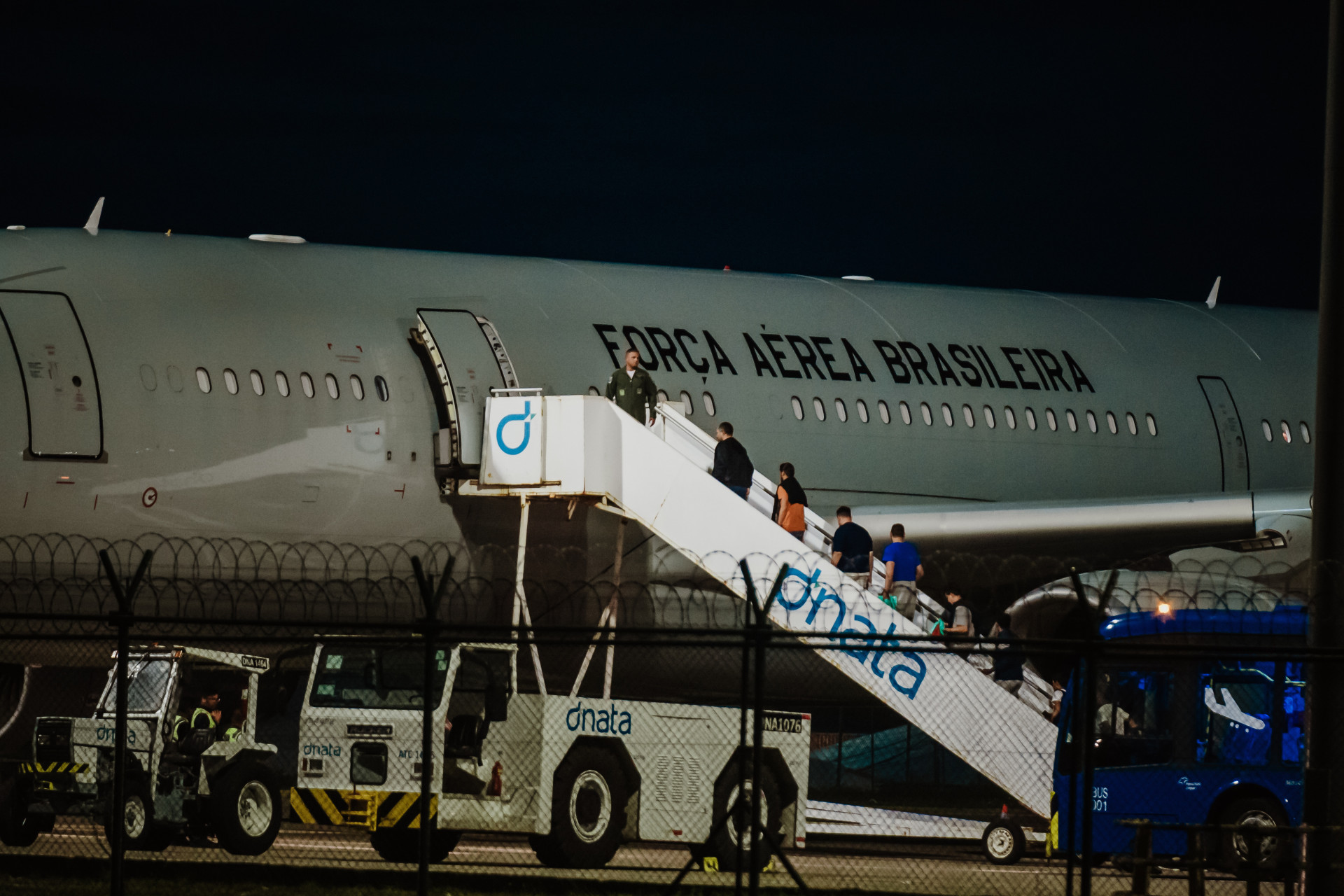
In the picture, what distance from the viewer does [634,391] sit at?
704 inches

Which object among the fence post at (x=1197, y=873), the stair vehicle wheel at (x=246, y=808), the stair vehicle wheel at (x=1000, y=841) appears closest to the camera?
the fence post at (x=1197, y=873)

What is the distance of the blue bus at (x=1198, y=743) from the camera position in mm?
15039

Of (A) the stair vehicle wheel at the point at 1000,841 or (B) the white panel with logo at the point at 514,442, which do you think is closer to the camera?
(A) the stair vehicle wheel at the point at 1000,841

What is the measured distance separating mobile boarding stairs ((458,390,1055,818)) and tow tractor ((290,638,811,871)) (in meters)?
1.38

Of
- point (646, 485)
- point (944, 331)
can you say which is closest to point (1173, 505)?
point (944, 331)

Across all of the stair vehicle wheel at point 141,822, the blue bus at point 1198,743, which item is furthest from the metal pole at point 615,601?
the blue bus at point 1198,743

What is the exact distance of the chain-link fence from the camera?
1302 centimetres

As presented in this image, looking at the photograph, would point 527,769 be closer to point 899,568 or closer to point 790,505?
point 899,568

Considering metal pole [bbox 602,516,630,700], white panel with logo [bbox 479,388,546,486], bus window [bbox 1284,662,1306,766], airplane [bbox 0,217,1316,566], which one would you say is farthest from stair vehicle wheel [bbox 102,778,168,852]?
bus window [bbox 1284,662,1306,766]

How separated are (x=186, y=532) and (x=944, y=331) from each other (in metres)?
9.52

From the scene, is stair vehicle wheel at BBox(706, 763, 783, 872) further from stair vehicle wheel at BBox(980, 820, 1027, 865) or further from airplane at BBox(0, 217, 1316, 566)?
airplane at BBox(0, 217, 1316, 566)

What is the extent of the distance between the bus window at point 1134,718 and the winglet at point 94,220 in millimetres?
10172

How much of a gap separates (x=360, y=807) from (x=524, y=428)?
471 centimetres

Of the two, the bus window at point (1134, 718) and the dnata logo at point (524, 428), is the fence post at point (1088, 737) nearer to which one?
the bus window at point (1134, 718)
